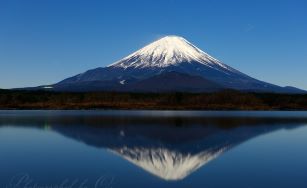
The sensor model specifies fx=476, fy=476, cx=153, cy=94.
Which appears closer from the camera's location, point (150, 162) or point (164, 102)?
point (150, 162)

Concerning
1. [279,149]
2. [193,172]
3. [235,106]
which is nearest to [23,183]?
[193,172]

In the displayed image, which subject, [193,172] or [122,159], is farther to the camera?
[122,159]

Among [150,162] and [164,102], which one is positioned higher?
[150,162]

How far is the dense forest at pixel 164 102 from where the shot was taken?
117875 millimetres

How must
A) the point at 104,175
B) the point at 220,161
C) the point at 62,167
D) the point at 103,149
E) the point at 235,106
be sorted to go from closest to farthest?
the point at 104,175 < the point at 62,167 < the point at 220,161 < the point at 103,149 < the point at 235,106

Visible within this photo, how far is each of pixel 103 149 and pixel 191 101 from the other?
103 metres

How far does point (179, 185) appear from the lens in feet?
49.3

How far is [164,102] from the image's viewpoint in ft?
416

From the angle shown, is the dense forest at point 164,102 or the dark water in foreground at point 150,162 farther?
the dense forest at point 164,102

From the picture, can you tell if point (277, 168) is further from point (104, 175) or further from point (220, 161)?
point (104, 175)

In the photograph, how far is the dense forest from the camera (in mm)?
117875

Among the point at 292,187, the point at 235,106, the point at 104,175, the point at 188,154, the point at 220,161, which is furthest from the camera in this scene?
the point at 235,106

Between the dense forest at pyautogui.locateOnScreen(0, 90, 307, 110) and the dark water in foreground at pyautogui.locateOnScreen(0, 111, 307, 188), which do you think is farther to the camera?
the dense forest at pyautogui.locateOnScreen(0, 90, 307, 110)

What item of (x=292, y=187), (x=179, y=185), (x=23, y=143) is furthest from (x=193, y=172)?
(x=23, y=143)
